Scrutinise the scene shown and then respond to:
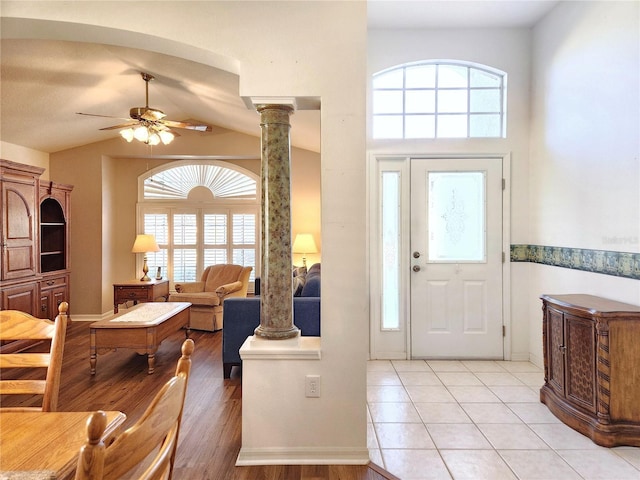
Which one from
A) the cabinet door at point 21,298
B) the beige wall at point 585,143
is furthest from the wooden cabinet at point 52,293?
the beige wall at point 585,143

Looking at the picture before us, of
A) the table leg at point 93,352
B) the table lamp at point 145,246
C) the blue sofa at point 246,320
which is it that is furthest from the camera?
the table lamp at point 145,246

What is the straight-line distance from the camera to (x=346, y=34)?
7.88 feet

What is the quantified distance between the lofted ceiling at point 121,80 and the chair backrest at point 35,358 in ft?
9.29

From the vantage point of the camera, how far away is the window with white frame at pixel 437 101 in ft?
14.0

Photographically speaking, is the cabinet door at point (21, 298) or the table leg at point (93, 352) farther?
the cabinet door at point (21, 298)

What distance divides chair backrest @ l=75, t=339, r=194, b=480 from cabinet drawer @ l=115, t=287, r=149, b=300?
5.12 metres

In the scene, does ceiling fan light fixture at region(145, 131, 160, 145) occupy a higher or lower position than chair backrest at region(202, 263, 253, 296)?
higher

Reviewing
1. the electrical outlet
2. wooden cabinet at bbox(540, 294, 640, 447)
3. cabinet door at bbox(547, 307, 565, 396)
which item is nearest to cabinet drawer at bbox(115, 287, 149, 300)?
the electrical outlet

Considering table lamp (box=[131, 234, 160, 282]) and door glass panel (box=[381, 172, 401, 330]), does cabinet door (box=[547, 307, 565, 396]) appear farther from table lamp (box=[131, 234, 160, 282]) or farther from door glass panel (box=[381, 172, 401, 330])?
table lamp (box=[131, 234, 160, 282])

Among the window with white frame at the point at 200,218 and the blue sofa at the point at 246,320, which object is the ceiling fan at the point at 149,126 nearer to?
the blue sofa at the point at 246,320

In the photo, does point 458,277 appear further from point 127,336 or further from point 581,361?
point 127,336

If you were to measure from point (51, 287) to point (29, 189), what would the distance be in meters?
1.32

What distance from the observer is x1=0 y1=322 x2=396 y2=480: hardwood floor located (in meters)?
2.27

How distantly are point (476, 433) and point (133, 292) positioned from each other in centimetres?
486
